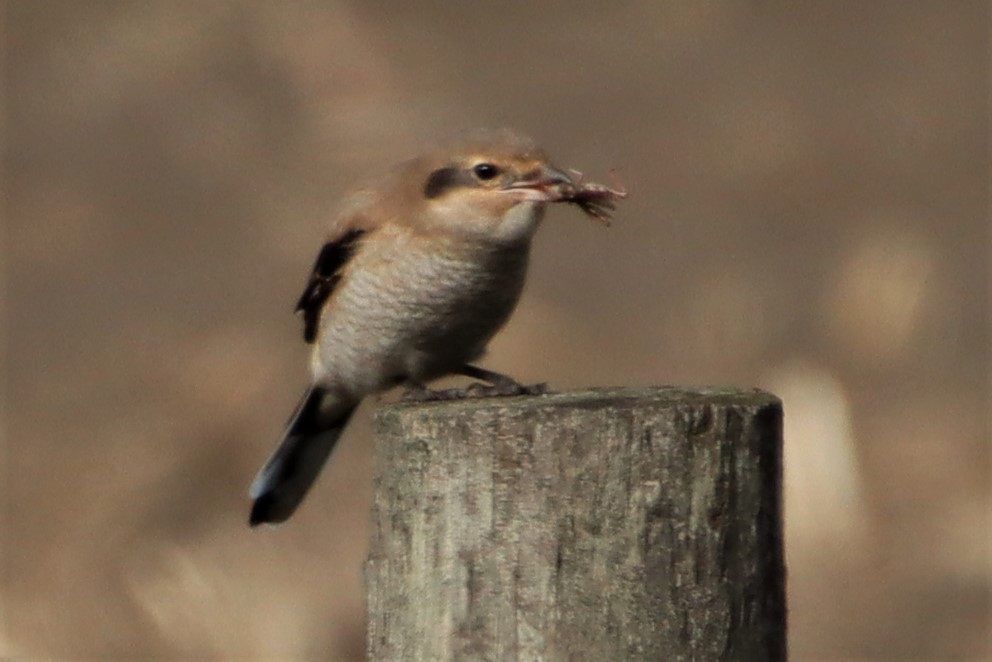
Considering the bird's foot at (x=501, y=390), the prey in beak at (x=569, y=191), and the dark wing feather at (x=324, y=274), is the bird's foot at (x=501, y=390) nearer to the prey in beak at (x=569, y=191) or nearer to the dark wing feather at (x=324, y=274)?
the prey in beak at (x=569, y=191)

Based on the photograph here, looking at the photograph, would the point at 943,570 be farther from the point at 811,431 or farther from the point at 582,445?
the point at 582,445

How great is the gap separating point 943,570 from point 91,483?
2.85 m

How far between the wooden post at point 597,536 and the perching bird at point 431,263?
57.3 inches

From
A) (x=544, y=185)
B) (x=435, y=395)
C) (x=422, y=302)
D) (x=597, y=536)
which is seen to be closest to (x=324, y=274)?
(x=422, y=302)

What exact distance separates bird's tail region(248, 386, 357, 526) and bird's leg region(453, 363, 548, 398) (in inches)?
17.9

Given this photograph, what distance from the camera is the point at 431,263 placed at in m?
4.48

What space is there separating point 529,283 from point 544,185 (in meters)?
2.72

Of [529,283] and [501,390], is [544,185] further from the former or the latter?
[529,283]

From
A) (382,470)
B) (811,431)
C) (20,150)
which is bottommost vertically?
(382,470)

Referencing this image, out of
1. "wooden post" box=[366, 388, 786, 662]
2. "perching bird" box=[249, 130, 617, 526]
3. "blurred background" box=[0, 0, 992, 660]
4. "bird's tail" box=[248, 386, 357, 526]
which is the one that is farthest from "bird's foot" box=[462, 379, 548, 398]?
"blurred background" box=[0, 0, 992, 660]

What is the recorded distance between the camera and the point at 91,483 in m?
6.68

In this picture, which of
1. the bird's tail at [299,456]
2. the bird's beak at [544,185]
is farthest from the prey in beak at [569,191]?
the bird's tail at [299,456]

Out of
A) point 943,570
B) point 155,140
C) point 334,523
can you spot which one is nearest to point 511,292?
point 334,523

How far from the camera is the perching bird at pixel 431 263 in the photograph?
4.38 meters
